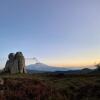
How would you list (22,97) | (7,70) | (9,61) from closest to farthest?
(22,97) → (7,70) → (9,61)

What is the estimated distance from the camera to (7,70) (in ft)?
204

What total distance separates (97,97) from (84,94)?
1.28m

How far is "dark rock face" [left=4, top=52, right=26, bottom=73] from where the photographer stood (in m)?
62.0

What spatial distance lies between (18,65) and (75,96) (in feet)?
144

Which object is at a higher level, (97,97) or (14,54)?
(14,54)

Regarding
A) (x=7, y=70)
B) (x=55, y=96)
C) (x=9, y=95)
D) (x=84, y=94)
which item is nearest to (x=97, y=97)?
(x=84, y=94)

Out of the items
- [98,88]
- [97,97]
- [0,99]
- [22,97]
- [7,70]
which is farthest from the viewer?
[7,70]

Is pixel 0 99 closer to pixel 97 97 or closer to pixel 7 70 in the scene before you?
pixel 97 97

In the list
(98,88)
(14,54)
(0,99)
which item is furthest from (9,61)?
(0,99)

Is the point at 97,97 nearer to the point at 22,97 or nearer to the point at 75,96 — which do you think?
the point at 75,96

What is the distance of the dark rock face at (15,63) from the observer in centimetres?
6200

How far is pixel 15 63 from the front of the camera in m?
63.9

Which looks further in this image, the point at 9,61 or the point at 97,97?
the point at 9,61

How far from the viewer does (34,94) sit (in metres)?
20.1
